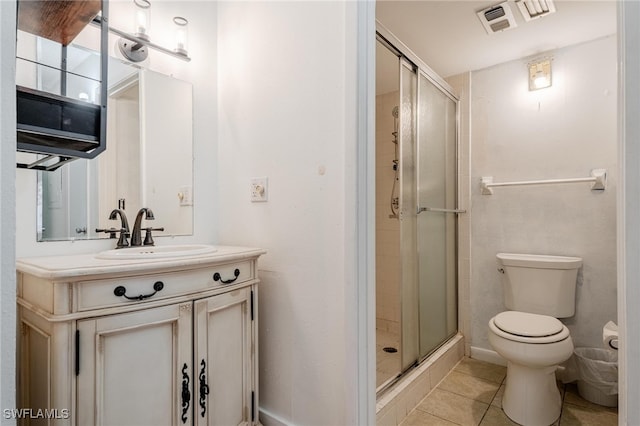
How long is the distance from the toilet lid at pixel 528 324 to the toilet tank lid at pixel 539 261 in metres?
0.31

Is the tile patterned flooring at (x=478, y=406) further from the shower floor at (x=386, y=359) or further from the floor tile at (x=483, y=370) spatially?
the shower floor at (x=386, y=359)

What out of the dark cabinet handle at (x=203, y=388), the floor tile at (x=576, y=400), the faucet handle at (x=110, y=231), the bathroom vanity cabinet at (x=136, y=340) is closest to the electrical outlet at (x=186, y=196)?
the faucet handle at (x=110, y=231)

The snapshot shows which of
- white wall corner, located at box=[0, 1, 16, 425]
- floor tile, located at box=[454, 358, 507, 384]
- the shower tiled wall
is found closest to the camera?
white wall corner, located at box=[0, 1, 16, 425]

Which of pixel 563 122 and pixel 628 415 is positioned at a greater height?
pixel 563 122

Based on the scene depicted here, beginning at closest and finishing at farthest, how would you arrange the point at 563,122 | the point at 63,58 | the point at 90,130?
the point at 90,130 < the point at 63,58 < the point at 563,122

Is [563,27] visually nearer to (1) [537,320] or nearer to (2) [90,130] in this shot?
A: (1) [537,320]

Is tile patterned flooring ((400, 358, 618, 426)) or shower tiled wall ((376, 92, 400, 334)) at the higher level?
shower tiled wall ((376, 92, 400, 334))

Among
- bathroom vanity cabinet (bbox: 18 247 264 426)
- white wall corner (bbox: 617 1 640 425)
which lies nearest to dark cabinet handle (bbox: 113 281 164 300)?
bathroom vanity cabinet (bbox: 18 247 264 426)

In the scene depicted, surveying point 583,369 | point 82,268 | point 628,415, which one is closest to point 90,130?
point 82,268

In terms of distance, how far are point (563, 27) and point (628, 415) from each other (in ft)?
6.54

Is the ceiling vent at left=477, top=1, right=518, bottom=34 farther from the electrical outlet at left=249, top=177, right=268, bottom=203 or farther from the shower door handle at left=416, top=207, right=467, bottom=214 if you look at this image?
the electrical outlet at left=249, top=177, right=268, bottom=203

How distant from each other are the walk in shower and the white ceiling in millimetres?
172

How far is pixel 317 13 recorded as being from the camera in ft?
4.47

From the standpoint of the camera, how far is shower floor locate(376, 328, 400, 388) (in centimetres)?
190
